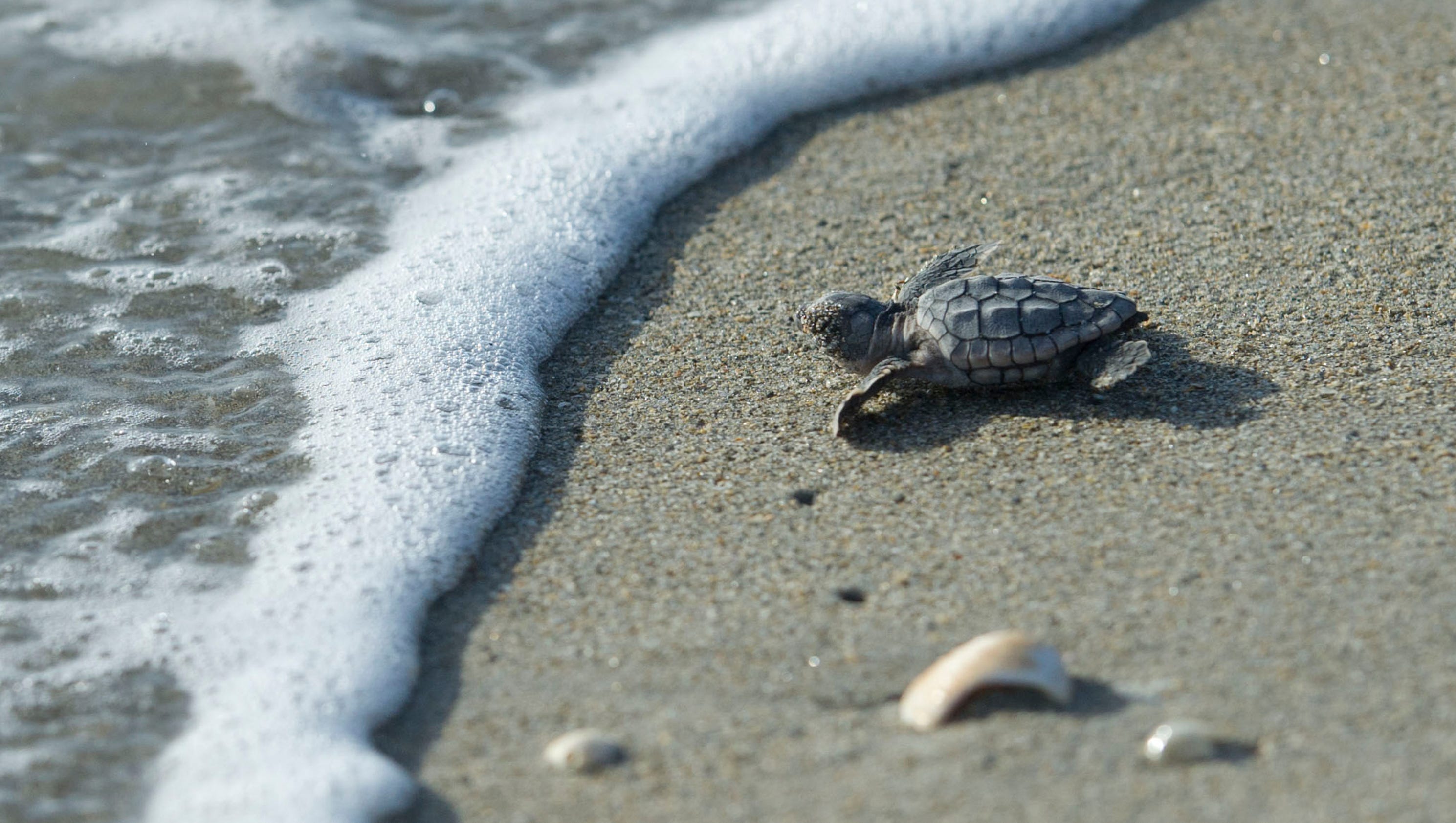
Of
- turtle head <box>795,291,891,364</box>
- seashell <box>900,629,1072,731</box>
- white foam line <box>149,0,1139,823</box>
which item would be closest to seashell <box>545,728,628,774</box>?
white foam line <box>149,0,1139,823</box>

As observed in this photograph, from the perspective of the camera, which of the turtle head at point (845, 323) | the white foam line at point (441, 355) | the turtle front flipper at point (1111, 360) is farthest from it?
the turtle head at point (845, 323)

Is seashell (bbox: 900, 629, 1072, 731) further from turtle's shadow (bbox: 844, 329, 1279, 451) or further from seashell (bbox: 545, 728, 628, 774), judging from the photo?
turtle's shadow (bbox: 844, 329, 1279, 451)

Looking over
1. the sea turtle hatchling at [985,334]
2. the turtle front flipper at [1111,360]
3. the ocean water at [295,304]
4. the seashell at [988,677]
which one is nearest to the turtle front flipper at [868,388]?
the sea turtle hatchling at [985,334]

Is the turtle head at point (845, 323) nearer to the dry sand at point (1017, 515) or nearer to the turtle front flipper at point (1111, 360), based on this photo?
the dry sand at point (1017, 515)

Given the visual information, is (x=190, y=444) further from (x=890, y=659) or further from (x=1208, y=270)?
(x=1208, y=270)

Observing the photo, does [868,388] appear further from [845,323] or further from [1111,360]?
[1111,360]

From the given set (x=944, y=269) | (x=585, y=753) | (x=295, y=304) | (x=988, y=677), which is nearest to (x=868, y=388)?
(x=944, y=269)

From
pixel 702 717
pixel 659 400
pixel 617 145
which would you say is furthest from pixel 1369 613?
pixel 617 145
